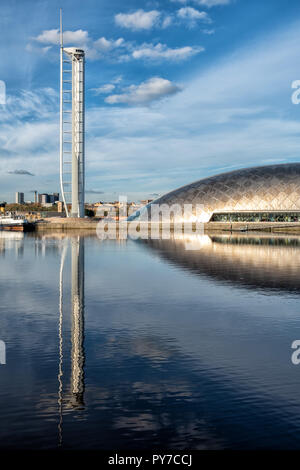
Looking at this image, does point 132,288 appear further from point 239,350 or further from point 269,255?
point 269,255

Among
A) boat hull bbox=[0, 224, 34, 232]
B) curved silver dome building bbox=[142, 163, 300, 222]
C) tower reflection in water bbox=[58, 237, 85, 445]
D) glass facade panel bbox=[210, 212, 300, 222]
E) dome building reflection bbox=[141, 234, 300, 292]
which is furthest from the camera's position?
boat hull bbox=[0, 224, 34, 232]

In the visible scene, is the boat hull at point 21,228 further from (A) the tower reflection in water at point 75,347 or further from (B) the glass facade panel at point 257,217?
(A) the tower reflection in water at point 75,347

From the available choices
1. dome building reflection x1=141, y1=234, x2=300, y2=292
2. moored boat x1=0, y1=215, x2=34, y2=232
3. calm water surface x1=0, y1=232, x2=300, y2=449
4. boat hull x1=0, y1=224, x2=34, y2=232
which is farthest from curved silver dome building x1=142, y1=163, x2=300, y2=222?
calm water surface x1=0, y1=232, x2=300, y2=449

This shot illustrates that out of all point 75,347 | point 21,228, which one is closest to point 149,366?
point 75,347

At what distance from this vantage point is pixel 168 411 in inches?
306

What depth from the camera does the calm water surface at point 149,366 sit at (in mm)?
7129

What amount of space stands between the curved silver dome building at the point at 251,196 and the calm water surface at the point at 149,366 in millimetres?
68107

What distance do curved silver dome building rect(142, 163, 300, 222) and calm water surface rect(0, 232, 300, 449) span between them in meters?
68.1

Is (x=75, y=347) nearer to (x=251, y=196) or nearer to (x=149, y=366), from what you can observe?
(x=149, y=366)

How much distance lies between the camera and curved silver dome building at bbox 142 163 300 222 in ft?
285

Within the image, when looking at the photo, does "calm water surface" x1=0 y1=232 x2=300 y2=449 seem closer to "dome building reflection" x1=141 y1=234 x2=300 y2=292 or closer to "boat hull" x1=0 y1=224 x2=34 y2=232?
"dome building reflection" x1=141 y1=234 x2=300 y2=292

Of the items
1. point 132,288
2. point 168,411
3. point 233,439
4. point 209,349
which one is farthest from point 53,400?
point 132,288

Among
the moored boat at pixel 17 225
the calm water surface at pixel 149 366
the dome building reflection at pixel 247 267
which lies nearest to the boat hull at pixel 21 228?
the moored boat at pixel 17 225

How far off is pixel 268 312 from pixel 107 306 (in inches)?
216
